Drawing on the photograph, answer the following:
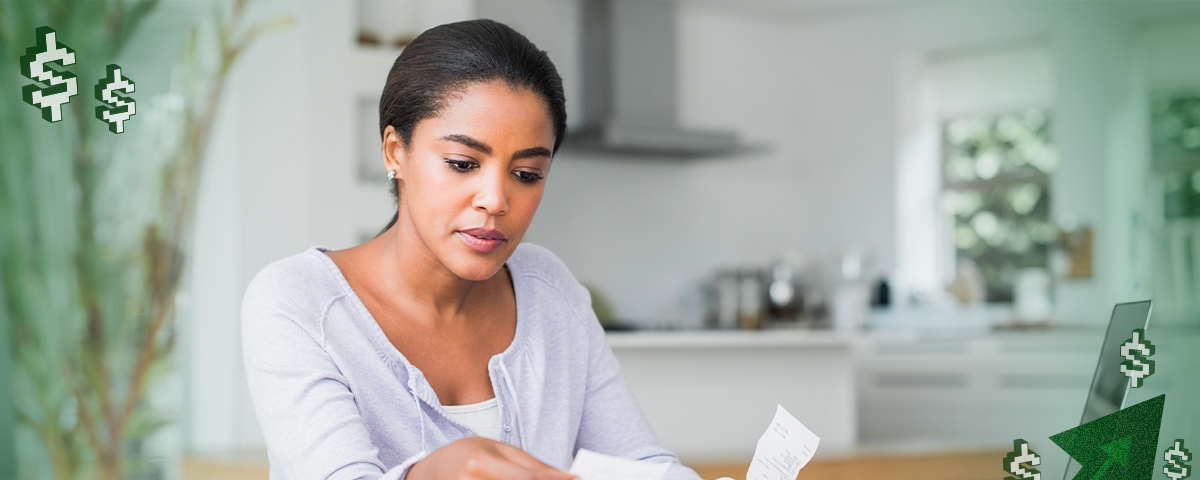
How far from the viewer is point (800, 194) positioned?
18.9 ft

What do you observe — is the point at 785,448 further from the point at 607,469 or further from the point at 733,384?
the point at 733,384

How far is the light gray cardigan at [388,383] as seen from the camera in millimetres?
868

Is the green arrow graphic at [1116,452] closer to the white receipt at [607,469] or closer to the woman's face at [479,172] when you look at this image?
the white receipt at [607,469]

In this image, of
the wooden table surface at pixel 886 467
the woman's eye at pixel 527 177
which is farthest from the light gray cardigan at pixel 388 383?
the wooden table surface at pixel 886 467

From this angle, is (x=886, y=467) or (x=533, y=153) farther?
(x=886, y=467)

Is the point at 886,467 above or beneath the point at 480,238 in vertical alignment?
beneath

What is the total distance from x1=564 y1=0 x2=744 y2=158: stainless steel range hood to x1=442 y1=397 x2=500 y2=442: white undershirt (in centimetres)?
363

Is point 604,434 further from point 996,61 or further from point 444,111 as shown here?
point 996,61

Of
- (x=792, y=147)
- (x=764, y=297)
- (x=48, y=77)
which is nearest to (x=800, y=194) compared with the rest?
(x=792, y=147)

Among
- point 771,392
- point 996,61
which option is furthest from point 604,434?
point 996,61

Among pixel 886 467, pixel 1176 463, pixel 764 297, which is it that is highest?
pixel 1176 463

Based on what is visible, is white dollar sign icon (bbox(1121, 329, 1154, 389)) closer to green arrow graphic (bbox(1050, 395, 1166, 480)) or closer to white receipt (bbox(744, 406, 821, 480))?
green arrow graphic (bbox(1050, 395, 1166, 480))

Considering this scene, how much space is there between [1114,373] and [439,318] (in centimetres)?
68

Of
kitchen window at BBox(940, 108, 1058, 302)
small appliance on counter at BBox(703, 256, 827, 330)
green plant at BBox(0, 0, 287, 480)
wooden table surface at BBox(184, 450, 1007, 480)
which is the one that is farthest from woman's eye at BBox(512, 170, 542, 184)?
kitchen window at BBox(940, 108, 1058, 302)
